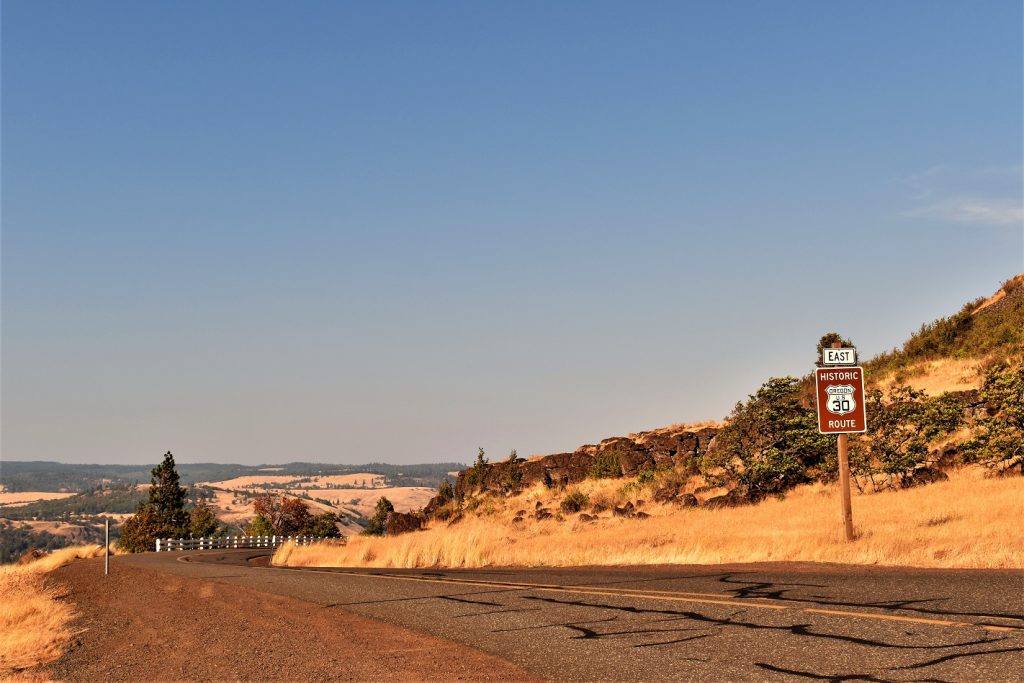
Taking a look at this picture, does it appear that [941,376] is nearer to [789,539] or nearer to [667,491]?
[667,491]

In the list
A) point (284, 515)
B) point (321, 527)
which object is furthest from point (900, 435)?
point (284, 515)

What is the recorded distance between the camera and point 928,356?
49.9 metres

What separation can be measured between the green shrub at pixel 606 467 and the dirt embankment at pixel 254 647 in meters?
36.0

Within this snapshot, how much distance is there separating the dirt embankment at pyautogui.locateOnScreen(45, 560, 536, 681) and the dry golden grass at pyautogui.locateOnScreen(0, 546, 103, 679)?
0.28m

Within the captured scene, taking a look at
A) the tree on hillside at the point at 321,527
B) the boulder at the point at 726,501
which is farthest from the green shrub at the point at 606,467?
the tree on hillside at the point at 321,527

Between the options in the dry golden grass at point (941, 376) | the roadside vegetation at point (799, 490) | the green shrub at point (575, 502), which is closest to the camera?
the roadside vegetation at point (799, 490)

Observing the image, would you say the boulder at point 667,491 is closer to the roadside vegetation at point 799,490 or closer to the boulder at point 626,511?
the roadside vegetation at point 799,490

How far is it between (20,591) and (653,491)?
3043 centimetres

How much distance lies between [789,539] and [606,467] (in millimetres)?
31046

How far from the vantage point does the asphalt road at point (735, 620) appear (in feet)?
25.9

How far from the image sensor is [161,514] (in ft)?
288

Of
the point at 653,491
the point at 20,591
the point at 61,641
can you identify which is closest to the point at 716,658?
the point at 61,641

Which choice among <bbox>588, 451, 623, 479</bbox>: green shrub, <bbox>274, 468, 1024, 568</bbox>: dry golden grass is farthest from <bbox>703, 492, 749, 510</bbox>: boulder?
<bbox>588, 451, 623, 479</bbox>: green shrub

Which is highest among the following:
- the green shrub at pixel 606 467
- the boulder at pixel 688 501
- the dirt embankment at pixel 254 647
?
the green shrub at pixel 606 467
